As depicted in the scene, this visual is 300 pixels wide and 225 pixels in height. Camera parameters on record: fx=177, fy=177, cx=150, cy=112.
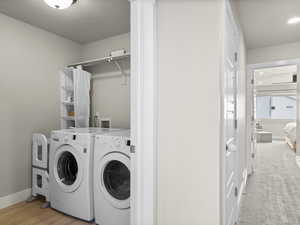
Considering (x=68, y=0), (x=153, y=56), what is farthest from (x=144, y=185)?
(x=68, y=0)

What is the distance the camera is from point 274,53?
3236 millimetres

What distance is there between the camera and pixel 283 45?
3.17m

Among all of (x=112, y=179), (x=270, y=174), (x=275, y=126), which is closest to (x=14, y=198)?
(x=112, y=179)

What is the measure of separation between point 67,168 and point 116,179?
0.73 metres

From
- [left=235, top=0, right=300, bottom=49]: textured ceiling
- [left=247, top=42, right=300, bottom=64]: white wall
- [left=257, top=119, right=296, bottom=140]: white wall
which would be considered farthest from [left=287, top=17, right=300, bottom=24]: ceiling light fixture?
[left=257, top=119, right=296, bottom=140]: white wall

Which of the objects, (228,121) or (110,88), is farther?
(110,88)

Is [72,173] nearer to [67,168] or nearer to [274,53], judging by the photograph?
[67,168]

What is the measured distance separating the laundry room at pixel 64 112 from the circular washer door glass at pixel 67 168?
1 cm

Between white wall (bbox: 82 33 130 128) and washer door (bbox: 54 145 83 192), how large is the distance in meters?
0.85

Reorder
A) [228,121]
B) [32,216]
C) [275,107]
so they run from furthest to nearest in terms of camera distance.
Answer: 1. [275,107]
2. [32,216]
3. [228,121]

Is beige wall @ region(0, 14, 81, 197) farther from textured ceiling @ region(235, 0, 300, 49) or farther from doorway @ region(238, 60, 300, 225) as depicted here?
doorway @ region(238, 60, 300, 225)

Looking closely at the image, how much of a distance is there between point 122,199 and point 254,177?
2616 mm

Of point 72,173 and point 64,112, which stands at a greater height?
point 64,112

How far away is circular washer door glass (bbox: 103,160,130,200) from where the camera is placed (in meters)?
1.81
